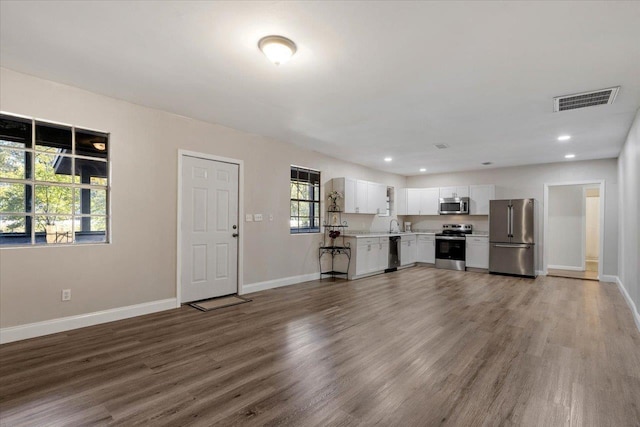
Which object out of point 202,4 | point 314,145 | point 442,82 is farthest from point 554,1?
point 314,145

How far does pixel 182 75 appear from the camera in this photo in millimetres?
3215

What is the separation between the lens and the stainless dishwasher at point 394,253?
25.4ft

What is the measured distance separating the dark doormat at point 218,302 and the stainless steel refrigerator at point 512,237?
18.8 feet

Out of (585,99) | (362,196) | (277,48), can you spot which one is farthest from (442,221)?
(277,48)

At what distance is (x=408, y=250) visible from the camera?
8562mm

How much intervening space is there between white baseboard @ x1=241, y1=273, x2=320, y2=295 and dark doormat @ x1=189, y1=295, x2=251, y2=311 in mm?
285

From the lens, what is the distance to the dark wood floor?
2.06 m

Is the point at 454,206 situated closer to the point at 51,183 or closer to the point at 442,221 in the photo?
the point at 442,221

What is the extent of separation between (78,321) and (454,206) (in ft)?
26.1

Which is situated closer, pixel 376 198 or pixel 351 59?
pixel 351 59

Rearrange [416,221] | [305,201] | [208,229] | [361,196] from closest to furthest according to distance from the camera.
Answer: [208,229] < [305,201] < [361,196] < [416,221]

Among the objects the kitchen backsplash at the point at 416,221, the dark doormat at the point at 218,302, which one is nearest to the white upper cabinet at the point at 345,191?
the kitchen backsplash at the point at 416,221

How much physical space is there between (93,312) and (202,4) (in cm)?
344

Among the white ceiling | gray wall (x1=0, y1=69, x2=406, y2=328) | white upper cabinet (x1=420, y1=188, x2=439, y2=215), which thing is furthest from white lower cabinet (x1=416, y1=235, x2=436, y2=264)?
gray wall (x1=0, y1=69, x2=406, y2=328)
